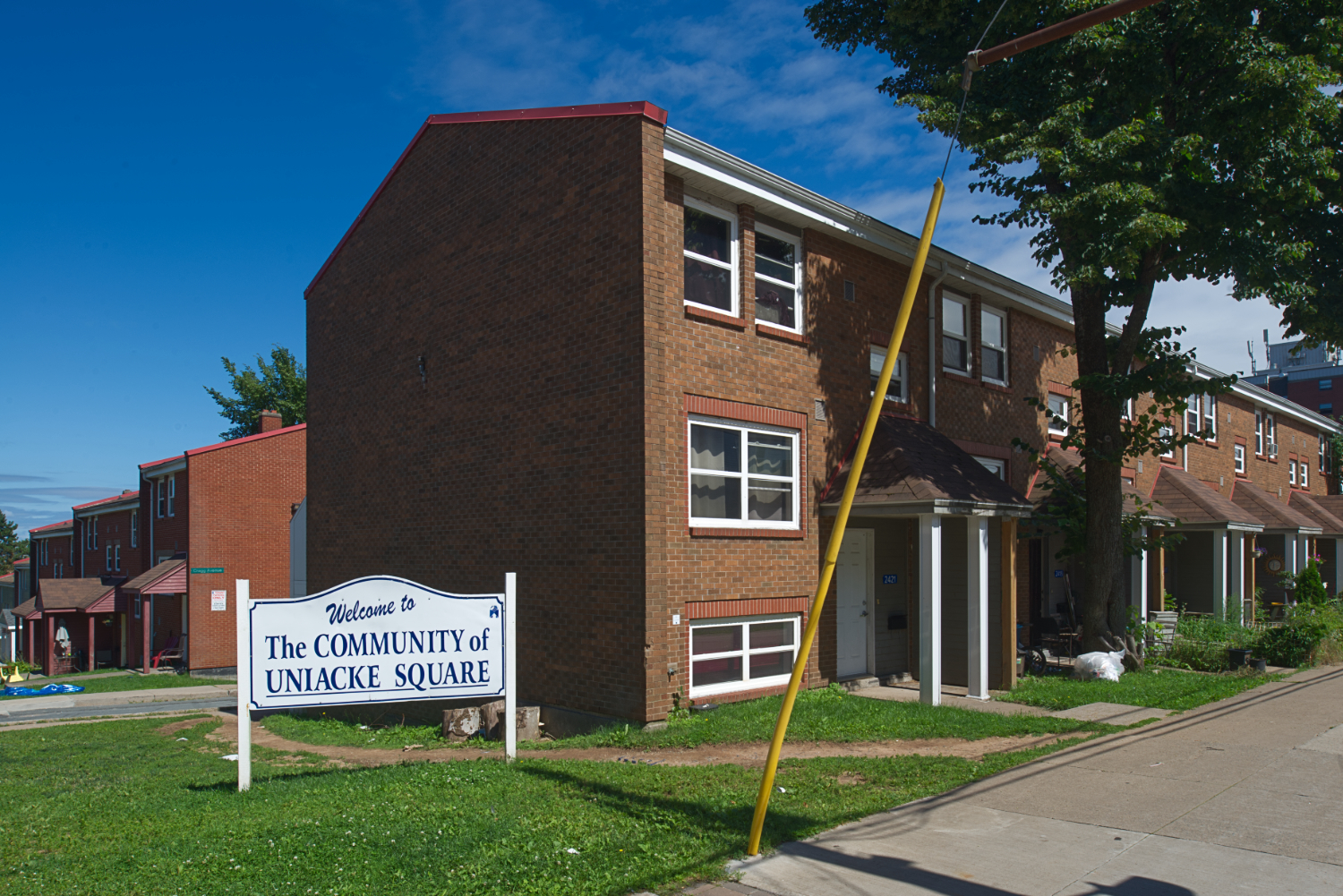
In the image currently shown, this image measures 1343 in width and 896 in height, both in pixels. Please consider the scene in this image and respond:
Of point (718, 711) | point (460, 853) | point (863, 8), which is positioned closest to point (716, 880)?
point (460, 853)

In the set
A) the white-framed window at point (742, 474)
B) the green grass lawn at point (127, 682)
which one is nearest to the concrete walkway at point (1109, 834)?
the white-framed window at point (742, 474)

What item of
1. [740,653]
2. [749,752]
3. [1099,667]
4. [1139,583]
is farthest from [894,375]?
[1139,583]

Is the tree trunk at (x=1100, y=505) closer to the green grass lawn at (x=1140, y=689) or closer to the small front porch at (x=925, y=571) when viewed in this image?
the green grass lawn at (x=1140, y=689)

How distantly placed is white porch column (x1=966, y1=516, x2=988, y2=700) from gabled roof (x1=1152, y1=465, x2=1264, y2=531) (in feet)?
36.6

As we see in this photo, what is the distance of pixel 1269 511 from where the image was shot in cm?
2806

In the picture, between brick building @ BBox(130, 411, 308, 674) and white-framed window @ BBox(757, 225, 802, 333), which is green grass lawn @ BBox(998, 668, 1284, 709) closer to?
white-framed window @ BBox(757, 225, 802, 333)

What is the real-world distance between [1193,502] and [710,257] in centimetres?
1601

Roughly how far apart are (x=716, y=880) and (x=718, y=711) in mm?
5946

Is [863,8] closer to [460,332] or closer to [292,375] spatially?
[460,332]

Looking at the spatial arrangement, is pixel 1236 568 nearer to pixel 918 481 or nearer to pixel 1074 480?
pixel 1074 480

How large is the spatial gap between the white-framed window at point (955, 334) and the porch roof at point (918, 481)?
2.52 meters

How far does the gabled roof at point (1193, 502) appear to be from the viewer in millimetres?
21984

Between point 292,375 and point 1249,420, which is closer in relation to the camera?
point 1249,420

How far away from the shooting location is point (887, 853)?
6434mm
